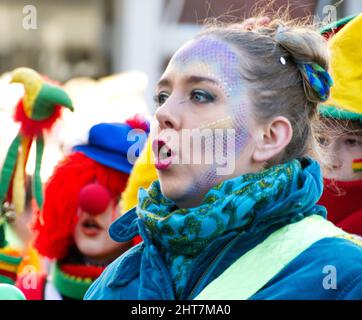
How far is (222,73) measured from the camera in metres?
2.10

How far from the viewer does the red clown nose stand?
3541 millimetres

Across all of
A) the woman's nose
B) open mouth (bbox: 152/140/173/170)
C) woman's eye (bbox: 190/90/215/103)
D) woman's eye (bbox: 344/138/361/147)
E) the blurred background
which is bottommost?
the blurred background

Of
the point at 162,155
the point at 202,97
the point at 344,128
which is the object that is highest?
the point at 202,97

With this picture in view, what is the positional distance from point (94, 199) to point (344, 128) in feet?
3.83

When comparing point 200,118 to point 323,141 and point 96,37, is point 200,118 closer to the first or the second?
point 323,141

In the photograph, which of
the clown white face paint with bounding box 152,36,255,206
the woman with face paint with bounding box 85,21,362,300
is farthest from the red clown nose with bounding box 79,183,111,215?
the clown white face paint with bounding box 152,36,255,206

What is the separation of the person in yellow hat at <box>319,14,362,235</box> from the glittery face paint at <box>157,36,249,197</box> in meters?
0.59

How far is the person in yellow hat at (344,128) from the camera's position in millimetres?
2688

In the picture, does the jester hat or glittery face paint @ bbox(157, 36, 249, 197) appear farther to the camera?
the jester hat

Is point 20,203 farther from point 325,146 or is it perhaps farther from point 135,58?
point 135,58

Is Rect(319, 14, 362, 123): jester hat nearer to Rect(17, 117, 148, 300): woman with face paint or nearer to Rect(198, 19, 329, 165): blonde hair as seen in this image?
Rect(198, 19, 329, 165): blonde hair

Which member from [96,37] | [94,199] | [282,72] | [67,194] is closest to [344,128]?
[282,72]

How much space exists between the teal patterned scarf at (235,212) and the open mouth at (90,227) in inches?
59.8

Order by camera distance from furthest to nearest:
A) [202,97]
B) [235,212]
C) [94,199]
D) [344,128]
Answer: [94,199] → [344,128] → [202,97] → [235,212]
